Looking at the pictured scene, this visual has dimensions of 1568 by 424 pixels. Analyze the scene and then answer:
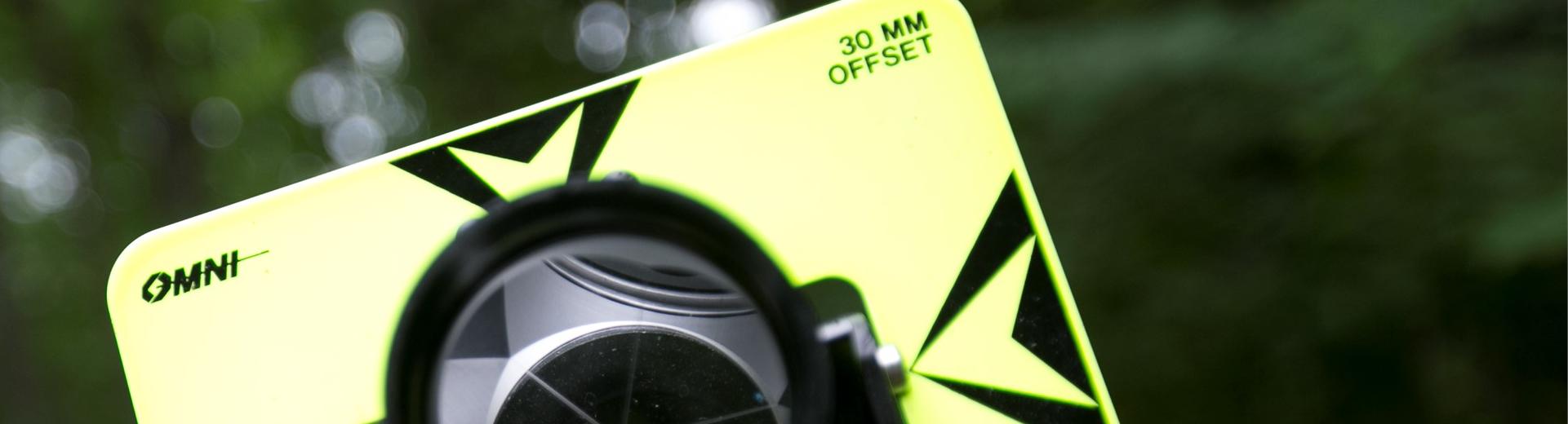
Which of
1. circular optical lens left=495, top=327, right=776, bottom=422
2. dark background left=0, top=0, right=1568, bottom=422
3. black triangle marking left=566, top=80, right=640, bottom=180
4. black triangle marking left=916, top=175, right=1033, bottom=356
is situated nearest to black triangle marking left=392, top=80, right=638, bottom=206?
black triangle marking left=566, top=80, right=640, bottom=180

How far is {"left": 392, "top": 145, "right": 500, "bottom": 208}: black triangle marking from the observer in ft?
2.06

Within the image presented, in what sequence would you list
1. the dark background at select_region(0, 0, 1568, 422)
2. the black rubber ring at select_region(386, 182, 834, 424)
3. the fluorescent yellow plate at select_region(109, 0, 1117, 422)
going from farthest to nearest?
the dark background at select_region(0, 0, 1568, 422) → the fluorescent yellow plate at select_region(109, 0, 1117, 422) → the black rubber ring at select_region(386, 182, 834, 424)

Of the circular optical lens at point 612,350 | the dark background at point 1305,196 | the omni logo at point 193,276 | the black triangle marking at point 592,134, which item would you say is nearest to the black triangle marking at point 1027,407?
the circular optical lens at point 612,350

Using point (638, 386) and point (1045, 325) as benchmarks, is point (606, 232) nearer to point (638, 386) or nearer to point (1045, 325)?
point (638, 386)

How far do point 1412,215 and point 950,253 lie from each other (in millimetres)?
1091

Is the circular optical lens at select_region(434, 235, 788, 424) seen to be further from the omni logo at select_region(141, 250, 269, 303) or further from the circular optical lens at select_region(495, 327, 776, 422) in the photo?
the omni logo at select_region(141, 250, 269, 303)

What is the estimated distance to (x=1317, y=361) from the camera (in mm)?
1611

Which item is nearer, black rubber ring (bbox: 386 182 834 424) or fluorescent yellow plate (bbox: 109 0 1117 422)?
black rubber ring (bbox: 386 182 834 424)

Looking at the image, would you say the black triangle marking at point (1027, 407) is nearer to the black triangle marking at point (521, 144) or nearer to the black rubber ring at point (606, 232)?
the black rubber ring at point (606, 232)

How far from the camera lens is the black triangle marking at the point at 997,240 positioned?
64 cm

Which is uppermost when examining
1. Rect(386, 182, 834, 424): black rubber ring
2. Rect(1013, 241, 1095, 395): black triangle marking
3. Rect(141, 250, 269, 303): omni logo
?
Rect(141, 250, 269, 303): omni logo

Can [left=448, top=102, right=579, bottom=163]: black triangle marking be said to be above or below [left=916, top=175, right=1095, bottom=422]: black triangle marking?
above

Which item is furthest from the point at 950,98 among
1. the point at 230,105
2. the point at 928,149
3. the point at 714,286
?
the point at 230,105

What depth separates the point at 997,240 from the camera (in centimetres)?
64
